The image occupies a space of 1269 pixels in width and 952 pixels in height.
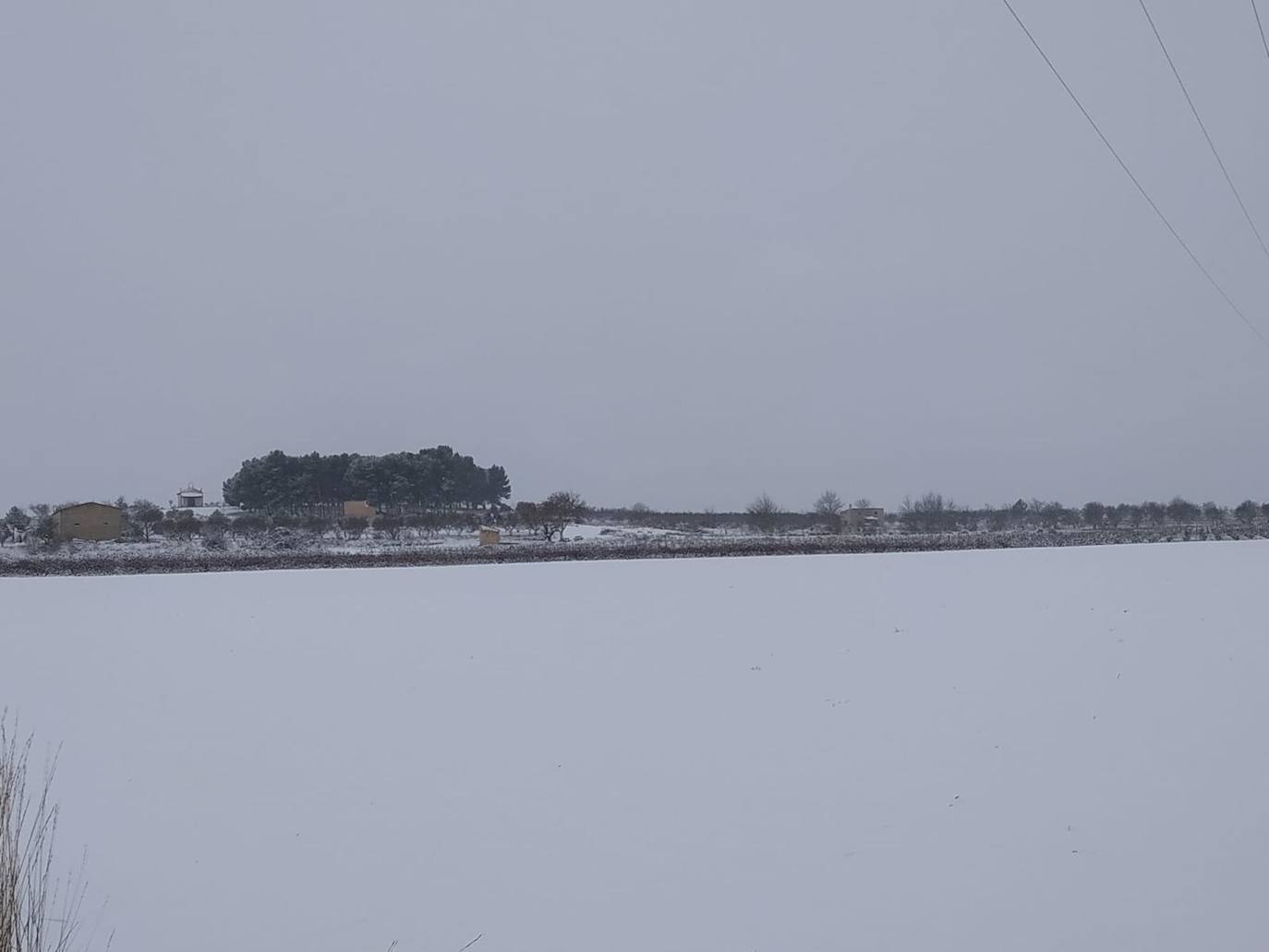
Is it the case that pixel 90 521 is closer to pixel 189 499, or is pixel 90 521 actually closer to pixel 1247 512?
pixel 189 499

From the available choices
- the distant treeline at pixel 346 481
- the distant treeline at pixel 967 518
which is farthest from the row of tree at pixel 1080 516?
the distant treeline at pixel 346 481

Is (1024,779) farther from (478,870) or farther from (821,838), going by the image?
(478,870)

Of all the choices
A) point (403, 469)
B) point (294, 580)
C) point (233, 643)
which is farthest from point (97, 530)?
point (233, 643)

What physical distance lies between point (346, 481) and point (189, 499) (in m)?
14.6

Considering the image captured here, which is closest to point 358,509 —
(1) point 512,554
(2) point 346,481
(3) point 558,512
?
(2) point 346,481

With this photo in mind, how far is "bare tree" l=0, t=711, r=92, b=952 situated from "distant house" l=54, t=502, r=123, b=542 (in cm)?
4675

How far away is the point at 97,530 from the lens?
4800 cm

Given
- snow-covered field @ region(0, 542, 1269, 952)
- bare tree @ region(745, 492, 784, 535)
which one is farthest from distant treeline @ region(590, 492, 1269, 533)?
snow-covered field @ region(0, 542, 1269, 952)

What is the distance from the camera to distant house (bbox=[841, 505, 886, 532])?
6800 centimetres

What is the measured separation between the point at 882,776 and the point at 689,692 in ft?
9.51

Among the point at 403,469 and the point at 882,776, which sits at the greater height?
the point at 403,469

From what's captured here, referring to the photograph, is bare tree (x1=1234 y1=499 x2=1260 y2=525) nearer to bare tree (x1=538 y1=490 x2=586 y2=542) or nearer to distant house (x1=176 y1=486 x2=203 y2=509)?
bare tree (x1=538 y1=490 x2=586 y2=542)

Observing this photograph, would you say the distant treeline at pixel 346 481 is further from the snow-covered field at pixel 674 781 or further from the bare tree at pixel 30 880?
the bare tree at pixel 30 880

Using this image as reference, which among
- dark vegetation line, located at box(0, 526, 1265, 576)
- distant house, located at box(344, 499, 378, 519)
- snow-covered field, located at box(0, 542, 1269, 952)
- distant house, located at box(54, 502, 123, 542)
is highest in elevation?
distant house, located at box(344, 499, 378, 519)
